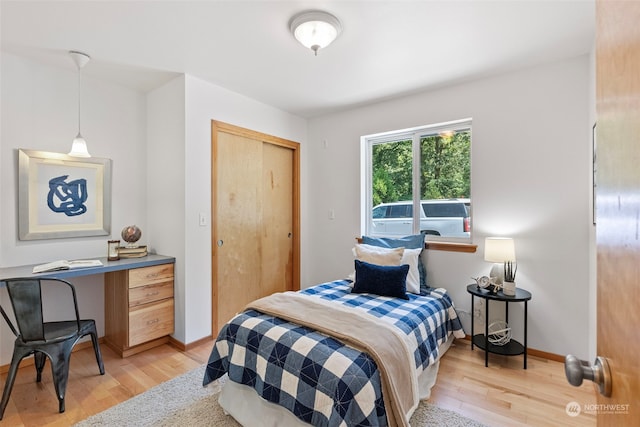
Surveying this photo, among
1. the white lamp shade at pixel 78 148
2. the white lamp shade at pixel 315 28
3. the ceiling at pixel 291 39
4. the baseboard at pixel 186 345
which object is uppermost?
the ceiling at pixel 291 39

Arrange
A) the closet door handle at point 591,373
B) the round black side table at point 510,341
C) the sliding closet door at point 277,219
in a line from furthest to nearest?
the sliding closet door at point 277,219
the round black side table at point 510,341
the closet door handle at point 591,373

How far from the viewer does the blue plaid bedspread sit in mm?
1357

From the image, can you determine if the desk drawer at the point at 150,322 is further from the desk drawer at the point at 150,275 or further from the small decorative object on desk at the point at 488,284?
the small decorative object on desk at the point at 488,284

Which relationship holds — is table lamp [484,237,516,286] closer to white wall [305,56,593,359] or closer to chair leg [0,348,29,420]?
white wall [305,56,593,359]

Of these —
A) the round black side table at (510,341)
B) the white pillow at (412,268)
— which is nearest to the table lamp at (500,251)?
the round black side table at (510,341)

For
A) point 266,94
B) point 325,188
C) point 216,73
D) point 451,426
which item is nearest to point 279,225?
point 325,188

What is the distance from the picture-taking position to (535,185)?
2.54 m

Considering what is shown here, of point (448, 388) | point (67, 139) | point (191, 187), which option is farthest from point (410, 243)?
point (67, 139)

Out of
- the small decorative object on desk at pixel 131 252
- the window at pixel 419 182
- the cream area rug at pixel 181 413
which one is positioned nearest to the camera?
the cream area rug at pixel 181 413

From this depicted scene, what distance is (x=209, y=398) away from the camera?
1990mm

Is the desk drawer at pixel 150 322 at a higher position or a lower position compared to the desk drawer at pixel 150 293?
lower

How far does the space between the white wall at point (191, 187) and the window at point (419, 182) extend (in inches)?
69.7

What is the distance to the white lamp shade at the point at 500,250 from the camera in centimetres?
241

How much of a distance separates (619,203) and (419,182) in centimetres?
284
